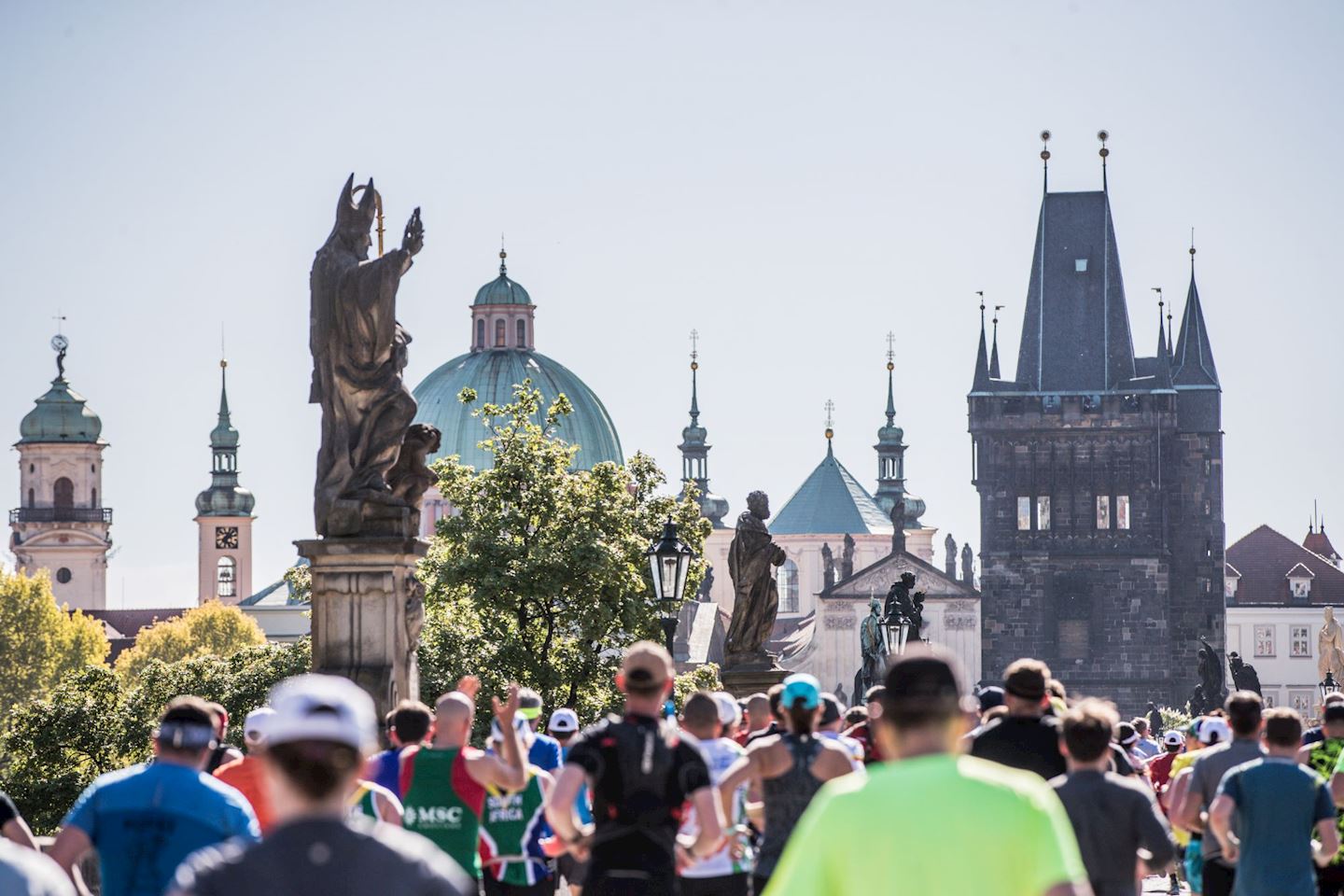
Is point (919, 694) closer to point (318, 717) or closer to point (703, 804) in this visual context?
point (318, 717)

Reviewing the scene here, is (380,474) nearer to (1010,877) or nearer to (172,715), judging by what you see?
(172,715)

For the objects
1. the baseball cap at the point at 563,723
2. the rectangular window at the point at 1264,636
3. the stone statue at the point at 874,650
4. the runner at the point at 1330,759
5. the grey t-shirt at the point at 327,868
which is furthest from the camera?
the rectangular window at the point at 1264,636

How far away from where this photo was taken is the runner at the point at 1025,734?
9789 mm

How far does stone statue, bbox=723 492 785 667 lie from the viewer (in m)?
25.2

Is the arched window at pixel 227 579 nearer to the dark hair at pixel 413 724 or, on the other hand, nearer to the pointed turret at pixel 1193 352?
the pointed turret at pixel 1193 352

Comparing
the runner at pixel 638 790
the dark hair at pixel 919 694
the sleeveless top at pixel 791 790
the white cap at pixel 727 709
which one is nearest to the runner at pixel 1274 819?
the sleeveless top at pixel 791 790

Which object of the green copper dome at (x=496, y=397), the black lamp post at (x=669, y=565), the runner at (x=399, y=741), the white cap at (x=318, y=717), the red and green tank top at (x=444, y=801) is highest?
the green copper dome at (x=496, y=397)

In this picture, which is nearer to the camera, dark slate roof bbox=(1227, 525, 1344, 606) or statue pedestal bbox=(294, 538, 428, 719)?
statue pedestal bbox=(294, 538, 428, 719)

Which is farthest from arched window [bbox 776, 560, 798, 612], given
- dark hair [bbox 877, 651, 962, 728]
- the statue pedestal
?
dark hair [bbox 877, 651, 962, 728]

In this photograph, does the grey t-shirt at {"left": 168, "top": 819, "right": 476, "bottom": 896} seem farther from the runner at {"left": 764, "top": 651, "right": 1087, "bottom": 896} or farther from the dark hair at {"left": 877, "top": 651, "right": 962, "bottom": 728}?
the dark hair at {"left": 877, "top": 651, "right": 962, "bottom": 728}

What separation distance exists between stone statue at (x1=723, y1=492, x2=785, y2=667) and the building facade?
82.7 meters

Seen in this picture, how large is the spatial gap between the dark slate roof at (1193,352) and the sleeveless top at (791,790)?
10554 cm

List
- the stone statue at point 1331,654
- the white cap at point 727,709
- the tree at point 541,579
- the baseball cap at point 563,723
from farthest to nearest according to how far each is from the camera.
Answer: the stone statue at point 1331,654 → the tree at point 541,579 → the baseball cap at point 563,723 → the white cap at point 727,709

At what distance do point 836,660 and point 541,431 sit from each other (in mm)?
80522
